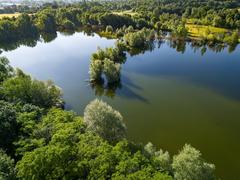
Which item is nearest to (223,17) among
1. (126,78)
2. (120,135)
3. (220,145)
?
(126,78)

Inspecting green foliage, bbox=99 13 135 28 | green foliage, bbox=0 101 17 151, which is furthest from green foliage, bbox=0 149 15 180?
green foliage, bbox=99 13 135 28

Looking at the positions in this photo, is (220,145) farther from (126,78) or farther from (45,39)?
(45,39)

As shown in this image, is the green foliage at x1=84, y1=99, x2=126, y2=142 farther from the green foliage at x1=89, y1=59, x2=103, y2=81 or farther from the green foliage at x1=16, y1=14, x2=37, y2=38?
the green foliage at x1=16, y1=14, x2=37, y2=38

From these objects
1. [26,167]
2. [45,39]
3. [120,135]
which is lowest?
[45,39]

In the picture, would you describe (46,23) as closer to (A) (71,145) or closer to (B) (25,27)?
(B) (25,27)

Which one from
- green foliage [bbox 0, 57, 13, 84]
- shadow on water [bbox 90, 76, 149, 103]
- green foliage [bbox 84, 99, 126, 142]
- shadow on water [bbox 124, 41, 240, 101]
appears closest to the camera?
green foliage [bbox 84, 99, 126, 142]

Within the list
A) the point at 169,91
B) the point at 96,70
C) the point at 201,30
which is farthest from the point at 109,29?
the point at 169,91

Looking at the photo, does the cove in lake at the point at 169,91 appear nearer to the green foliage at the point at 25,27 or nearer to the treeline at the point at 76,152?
the treeline at the point at 76,152
